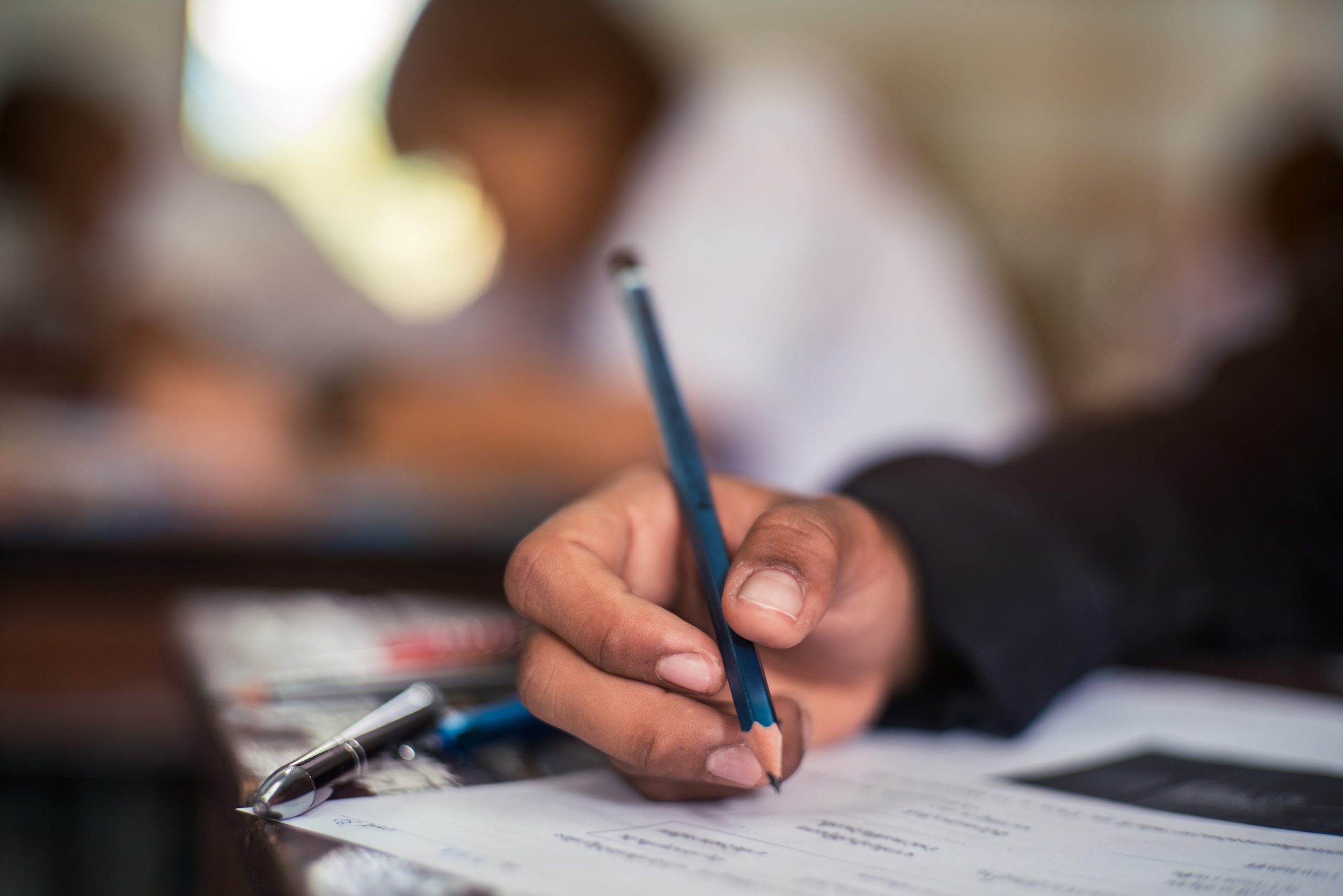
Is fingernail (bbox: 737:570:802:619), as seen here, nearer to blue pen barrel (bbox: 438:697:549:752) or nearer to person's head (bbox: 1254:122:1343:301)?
blue pen barrel (bbox: 438:697:549:752)

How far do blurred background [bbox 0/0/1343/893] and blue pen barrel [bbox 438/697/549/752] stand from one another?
0.14 m

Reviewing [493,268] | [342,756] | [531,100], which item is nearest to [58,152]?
[493,268]

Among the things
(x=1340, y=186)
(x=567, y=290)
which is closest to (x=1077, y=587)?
(x=567, y=290)

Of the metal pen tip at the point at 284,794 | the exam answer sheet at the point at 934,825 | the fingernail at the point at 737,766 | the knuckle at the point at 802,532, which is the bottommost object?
the exam answer sheet at the point at 934,825

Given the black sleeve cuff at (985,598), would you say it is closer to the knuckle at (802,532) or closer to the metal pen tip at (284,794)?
the knuckle at (802,532)

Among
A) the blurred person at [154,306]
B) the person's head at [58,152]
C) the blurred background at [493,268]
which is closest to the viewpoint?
the blurred background at [493,268]

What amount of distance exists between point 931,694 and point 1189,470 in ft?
0.73

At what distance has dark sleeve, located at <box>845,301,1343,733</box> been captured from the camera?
35cm

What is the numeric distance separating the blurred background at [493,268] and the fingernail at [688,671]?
0.78ft

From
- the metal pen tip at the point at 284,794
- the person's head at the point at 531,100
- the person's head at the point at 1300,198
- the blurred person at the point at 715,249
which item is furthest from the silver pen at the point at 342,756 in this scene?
the person's head at the point at 1300,198

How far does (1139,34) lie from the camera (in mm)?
2539

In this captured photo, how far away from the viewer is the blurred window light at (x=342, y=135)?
157cm

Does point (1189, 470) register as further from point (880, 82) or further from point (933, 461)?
point (880, 82)

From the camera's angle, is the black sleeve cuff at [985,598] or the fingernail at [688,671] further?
the black sleeve cuff at [985,598]
